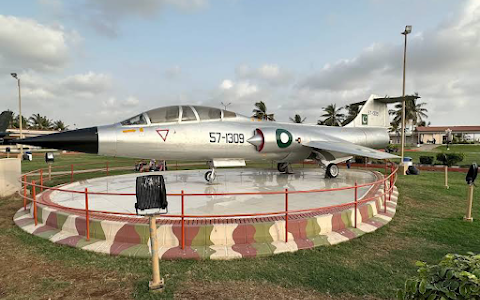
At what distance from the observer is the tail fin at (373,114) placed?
13.8m

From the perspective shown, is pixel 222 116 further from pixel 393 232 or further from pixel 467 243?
pixel 467 243

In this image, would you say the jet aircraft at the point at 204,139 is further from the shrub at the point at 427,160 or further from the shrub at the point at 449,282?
the shrub at the point at 427,160

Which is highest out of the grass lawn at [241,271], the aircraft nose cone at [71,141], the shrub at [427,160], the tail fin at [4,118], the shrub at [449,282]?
the tail fin at [4,118]

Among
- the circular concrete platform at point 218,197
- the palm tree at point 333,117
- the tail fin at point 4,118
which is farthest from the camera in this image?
the palm tree at point 333,117

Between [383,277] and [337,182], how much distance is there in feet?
21.8

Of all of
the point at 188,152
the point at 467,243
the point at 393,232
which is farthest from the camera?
the point at 188,152

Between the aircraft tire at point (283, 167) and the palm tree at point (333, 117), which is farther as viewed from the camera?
the palm tree at point (333, 117)

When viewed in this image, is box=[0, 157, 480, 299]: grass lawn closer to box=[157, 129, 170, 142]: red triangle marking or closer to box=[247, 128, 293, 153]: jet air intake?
box=[157, 129, 170, 142]: red triangle marking

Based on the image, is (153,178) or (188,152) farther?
(188,152)

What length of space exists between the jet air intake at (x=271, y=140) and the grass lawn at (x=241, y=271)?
14.9 ft

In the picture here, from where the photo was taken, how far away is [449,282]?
181cm

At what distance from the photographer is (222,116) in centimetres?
875

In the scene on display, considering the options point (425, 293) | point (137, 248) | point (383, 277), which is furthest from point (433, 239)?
point (137, 248)

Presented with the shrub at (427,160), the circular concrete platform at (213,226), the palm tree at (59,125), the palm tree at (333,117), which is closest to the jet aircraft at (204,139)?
the circular concrete platform at (213,226)
